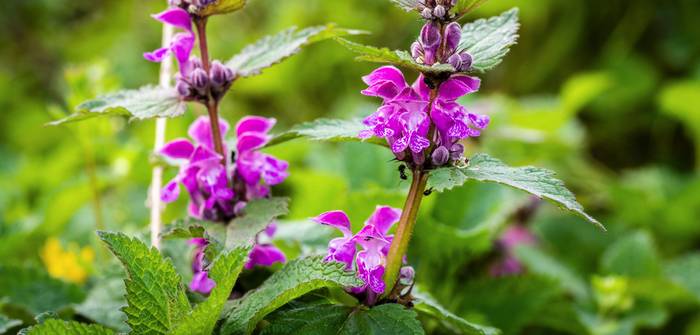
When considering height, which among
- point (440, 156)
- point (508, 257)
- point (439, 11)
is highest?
point (439, 11)

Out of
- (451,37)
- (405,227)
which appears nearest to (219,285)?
(405,227)

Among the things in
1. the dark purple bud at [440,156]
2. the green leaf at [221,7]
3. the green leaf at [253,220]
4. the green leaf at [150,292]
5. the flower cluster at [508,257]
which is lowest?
the flower cluster at [508,257]

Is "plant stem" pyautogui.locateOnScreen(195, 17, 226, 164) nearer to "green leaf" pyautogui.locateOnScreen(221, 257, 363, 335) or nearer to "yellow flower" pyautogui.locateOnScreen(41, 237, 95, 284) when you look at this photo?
"green leaf" pyautogui.locateOnScreen(221, 257, 363, 335)

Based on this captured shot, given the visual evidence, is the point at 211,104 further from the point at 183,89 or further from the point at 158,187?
the point at 158,187

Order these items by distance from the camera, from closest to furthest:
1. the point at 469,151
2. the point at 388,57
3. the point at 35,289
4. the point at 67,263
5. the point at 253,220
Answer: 1. the point at 388,57
2. the point at 253,220
3. the point at 35,289
4. the point at 67,263
5. the point at 469,151

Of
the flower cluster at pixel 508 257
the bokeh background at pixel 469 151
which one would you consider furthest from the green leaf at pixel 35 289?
the flower cluster at pixel 508 257

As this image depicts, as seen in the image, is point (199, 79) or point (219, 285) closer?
point (219, 285)

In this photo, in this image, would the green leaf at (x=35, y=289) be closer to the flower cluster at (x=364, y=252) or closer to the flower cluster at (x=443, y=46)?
the flower cluster at (x=364, y=252)

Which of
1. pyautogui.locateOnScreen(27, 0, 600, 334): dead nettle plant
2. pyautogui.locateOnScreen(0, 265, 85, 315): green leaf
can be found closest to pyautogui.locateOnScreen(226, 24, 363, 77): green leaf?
pyautogui.locateOnScreen(27, 0, 600, 334): dead nettle plant
